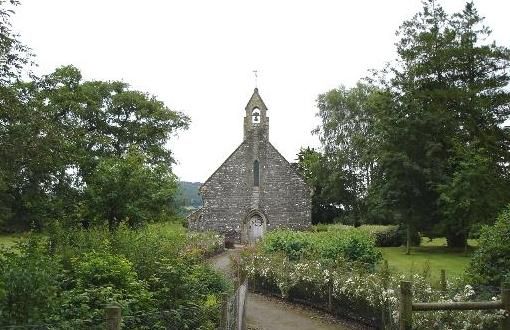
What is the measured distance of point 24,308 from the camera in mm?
5906

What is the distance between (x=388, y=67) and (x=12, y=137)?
28354 mm

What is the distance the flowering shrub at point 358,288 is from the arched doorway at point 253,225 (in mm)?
17656

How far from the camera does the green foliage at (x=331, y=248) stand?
63.1 feet

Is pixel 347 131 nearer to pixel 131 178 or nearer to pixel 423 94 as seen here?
pixel 423 94

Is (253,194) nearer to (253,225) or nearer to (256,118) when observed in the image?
(253,225)

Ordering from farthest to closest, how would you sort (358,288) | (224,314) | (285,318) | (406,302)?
(285,318) < (358,288) < (406,302) < (224,314)

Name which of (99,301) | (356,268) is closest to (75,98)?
(356,268)

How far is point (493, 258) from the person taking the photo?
11930 millimetres

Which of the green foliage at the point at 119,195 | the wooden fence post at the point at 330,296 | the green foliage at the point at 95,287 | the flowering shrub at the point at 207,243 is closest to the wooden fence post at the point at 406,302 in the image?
the green foliage at the point at 95,287

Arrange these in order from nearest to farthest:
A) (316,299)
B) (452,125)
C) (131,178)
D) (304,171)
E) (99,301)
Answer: (99,301)
(316,299)
(131,178)
(452,125)
(304,171)

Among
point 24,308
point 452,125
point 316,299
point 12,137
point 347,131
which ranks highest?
point 347,131

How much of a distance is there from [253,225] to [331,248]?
20.1m

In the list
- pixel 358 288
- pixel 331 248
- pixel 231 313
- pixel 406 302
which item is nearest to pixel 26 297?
pixel 231 313

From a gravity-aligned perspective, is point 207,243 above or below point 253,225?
below
